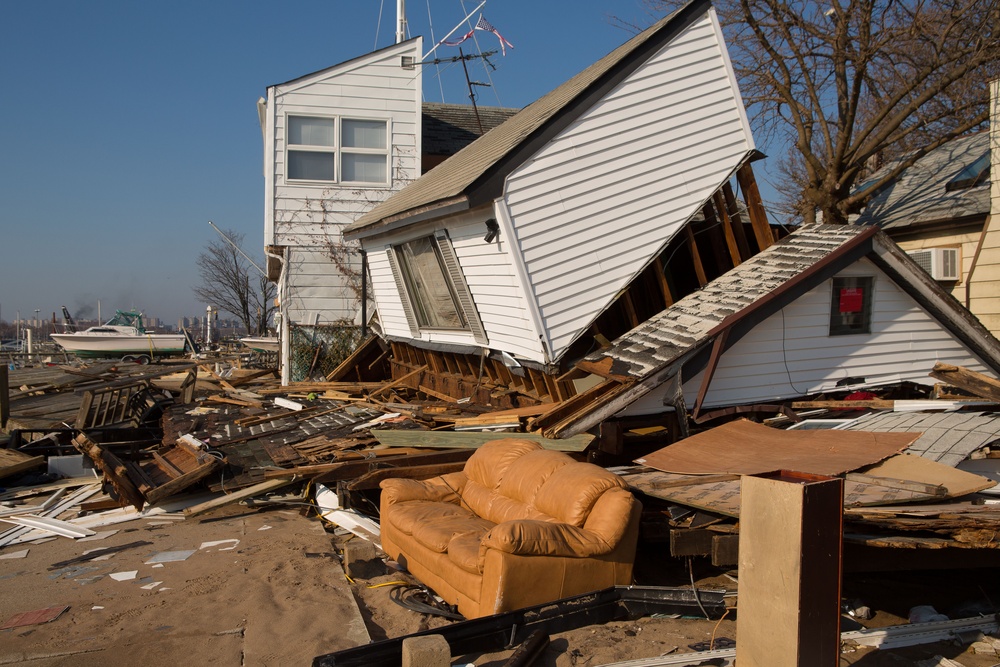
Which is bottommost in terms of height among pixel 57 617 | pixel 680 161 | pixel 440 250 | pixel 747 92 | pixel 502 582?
pixel 57 617

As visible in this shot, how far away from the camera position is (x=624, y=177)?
9.85 m

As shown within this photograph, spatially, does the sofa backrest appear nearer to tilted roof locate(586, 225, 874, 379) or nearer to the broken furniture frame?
the broken furniture frame

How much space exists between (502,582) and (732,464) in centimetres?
273

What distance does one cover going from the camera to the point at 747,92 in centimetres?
1723

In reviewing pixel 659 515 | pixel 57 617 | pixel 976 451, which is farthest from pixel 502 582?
pixel 976 451

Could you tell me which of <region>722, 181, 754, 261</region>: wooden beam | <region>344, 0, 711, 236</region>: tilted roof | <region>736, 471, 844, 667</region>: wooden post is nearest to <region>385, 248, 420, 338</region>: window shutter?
<region>344, 0, 711, 236</region>: tilted roof

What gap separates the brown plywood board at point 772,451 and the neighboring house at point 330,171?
12.2 m

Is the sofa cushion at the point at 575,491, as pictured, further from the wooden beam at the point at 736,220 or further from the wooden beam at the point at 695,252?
the wooden beam at the point at 736,220

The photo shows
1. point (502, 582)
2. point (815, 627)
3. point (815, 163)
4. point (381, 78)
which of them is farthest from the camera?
point (381, 78)

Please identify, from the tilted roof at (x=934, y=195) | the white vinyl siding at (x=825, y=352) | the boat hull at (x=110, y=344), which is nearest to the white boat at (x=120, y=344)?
the boat hull at (x=110, y=344)

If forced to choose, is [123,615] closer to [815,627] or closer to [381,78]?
[815,627]

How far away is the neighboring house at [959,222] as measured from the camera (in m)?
14.3

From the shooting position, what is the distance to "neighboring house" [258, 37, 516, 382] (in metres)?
17.9

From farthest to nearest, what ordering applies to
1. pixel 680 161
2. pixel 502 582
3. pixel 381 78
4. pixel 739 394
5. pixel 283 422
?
pixel 381 78
pixel 283 422
pixel 680 161
pixel 739 394
pixel 502 582
